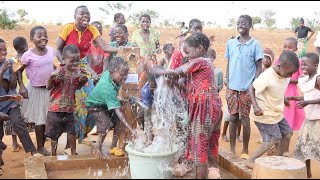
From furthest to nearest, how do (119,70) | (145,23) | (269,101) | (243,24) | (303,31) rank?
(303,31)
(145,23)
(243,24)
(269,101)
(119,70)

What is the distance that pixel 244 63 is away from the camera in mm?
5617

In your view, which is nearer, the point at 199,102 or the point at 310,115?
the point at 199,102

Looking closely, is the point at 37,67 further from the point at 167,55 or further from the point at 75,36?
the point at 167,55

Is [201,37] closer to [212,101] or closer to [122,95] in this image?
[212,101]

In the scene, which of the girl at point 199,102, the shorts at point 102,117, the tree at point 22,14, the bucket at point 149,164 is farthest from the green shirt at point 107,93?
the tree at point 22,14

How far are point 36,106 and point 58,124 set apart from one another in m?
0.47

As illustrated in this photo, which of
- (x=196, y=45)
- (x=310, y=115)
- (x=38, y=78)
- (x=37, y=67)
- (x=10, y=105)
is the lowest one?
(x=310, y=115)

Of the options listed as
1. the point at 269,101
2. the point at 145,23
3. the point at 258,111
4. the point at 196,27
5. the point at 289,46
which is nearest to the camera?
the point at 258,111

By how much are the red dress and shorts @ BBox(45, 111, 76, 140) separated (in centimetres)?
160

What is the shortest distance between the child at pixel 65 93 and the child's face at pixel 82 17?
1.72 feet

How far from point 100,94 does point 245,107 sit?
1.84m

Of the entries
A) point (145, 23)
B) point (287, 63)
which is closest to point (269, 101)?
point (287, 63)

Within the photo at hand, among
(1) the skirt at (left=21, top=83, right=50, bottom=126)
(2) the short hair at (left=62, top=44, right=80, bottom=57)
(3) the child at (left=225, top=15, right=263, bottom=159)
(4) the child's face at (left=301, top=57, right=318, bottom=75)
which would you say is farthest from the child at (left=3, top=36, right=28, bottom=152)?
(4) the child's face at (left=301, top=57, right=318, bottom=75)

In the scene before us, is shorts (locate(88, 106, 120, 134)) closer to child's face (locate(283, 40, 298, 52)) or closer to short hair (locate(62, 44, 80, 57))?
short hair (locate(62, 44, 80, 57))
